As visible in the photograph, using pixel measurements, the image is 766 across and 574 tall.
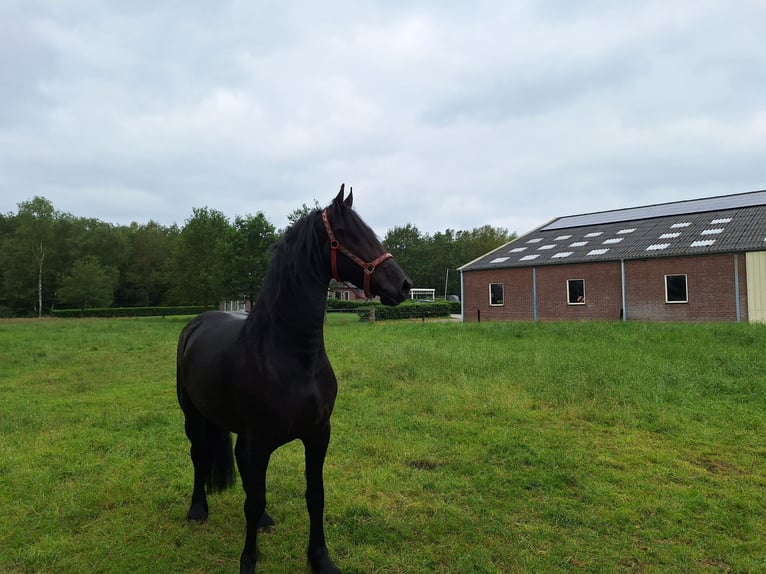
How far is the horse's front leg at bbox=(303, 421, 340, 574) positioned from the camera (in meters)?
3.11

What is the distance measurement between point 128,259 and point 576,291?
53.5m

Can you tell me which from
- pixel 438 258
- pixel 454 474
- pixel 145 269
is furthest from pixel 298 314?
pixel 438 258

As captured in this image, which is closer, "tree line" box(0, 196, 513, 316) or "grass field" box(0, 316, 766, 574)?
"grass field" box(0, 316, 766, 574)

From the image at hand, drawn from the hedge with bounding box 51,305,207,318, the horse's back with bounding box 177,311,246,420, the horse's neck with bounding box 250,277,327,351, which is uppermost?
the horse's neck with bounding box 250,277,327,351

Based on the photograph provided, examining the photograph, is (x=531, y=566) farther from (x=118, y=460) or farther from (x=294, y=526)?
(x=118, y=460)

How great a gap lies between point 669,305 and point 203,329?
21.9 m

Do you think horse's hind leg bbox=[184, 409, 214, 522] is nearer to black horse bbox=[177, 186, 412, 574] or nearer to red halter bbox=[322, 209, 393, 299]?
black horse bbox=[177, 186, 412, 574]

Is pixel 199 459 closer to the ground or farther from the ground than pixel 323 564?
farther from the ground

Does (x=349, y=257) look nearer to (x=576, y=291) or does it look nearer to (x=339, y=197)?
(x=339, y=197)

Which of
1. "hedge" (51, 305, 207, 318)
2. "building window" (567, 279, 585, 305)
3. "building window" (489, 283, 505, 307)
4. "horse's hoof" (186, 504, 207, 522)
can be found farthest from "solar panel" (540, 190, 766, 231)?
"hedge" (51, 305, 207, 318)

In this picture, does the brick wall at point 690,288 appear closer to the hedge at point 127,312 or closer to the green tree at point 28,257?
the hedge at point 127,312

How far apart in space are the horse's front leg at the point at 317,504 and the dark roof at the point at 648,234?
21.6m

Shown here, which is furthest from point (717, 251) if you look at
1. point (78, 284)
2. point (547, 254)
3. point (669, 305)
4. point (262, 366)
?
point (78, 284)

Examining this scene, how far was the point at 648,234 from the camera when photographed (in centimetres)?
2322
